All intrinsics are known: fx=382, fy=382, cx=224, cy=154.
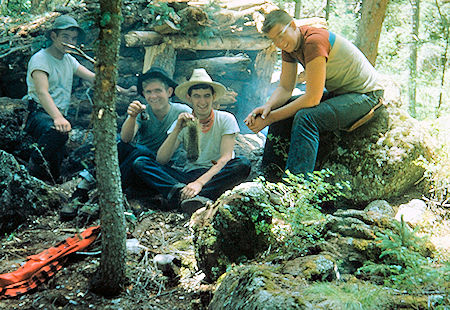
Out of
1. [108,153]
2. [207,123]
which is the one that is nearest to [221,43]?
[207,123]

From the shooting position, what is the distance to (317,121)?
13.4ft

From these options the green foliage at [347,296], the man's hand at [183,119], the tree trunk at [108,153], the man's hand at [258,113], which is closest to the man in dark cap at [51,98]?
the man's hand at [183,119]

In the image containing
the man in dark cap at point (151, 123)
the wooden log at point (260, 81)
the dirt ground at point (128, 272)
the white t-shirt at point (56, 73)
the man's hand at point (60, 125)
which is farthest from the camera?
the wooden log at point (260, 81)

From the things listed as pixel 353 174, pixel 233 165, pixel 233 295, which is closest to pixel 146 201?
pixel 233 165

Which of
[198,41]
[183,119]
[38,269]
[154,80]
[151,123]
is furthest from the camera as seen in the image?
[198,41]

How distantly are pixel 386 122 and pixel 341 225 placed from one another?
2272mm

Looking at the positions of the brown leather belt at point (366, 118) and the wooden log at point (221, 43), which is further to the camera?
the wooden log at point (221, 43)

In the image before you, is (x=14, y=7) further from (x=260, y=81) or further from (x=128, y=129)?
(x=128, y=129)

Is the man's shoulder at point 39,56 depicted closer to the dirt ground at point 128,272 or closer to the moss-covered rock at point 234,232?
the dirt ground at point 128,272

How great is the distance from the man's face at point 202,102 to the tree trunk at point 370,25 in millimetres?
3627

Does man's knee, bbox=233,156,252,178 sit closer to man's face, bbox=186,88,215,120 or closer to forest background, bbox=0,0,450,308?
man's face, bbox=186,88,215,120

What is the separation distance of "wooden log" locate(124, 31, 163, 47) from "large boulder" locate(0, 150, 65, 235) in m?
2.88

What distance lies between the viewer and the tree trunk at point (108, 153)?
255cm

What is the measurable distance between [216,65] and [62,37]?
2802 millimetres
